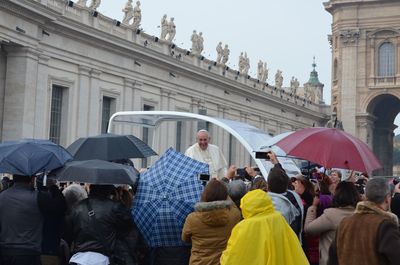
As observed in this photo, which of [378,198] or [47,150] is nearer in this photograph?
[378,198]

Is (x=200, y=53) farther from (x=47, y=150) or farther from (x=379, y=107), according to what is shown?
(x=47, y=150)

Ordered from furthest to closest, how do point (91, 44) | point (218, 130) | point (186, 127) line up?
point (218, 130) → point (186, 127) → point (91, 44)

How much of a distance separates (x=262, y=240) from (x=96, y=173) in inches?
93.9

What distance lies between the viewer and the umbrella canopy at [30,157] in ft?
27.1

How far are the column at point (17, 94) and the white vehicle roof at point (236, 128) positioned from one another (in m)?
12.1

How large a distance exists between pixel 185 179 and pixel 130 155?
4.34 feet

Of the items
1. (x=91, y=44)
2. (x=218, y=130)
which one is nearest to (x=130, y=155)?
(x=91, y=44)

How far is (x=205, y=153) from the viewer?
12.3 metres

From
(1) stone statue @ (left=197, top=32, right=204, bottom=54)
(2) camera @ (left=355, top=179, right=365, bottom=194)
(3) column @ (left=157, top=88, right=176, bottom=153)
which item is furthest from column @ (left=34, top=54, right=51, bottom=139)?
(2) camera @ (left=355, top=179, right=365, bottom=194)

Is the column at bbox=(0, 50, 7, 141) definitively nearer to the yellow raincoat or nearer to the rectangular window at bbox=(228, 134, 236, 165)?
the rectangular window at bbox=(228, 134, 236, 165)

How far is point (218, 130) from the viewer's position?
45781 millimetres

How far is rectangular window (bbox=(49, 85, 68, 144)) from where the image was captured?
1282 inches

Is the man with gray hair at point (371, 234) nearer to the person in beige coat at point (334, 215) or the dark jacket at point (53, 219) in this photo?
the person in beige coat at point (334, 215)

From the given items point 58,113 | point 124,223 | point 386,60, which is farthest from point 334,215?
point 386,60
